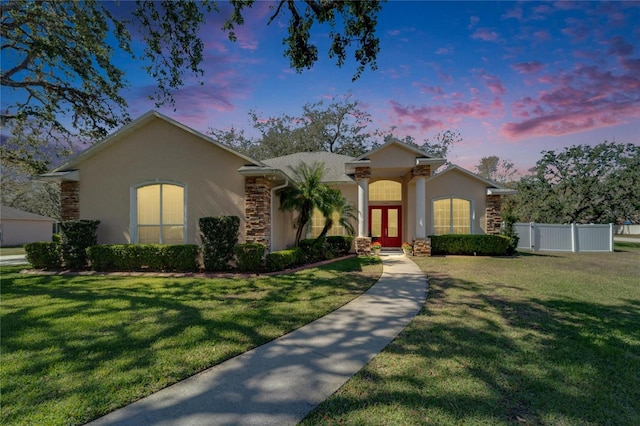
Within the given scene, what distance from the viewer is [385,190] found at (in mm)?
17031

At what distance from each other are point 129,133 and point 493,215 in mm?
17492

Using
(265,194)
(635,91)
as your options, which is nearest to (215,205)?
(265,194)

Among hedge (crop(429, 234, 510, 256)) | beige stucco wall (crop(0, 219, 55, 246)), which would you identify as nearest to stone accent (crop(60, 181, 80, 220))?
hedge (crop(429, 234, 510, 256))

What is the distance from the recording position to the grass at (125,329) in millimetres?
2957

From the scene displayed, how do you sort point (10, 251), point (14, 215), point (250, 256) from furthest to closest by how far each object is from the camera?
point (14, 215), point (10, 251), point (250, 256)

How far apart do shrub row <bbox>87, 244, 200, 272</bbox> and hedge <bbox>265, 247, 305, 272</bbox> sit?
8.29 ft

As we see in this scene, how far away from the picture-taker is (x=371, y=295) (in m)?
6.85

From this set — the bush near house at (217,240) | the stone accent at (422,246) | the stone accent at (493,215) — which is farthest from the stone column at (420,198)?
the bush near house at (217,240)

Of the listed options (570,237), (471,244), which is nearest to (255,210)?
(471,244)

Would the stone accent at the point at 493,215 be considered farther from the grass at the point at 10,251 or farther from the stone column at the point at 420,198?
the grass at the point at 10,251

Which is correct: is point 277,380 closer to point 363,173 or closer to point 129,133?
point 129,133

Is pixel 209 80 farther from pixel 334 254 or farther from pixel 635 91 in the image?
pixel 635 91

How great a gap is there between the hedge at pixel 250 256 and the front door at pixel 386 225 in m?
9.19

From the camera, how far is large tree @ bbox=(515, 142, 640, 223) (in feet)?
67.9
